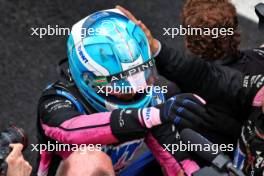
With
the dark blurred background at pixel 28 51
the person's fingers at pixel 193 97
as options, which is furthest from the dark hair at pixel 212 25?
the dark blurred background at pixel 28 51

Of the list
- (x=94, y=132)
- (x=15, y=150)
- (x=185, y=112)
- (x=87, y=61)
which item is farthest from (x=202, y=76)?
(x=15, y=150)

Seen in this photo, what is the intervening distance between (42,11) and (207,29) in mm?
2390

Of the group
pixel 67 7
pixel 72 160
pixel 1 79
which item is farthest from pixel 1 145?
pixel 67 7

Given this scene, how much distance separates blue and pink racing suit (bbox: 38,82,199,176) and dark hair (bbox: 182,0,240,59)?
0.36m

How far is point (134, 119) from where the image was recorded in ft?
8.03

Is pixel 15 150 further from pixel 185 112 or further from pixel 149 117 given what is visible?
pixel 185 112

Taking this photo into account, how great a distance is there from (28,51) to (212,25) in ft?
7.84

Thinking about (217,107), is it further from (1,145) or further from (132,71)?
(1,145)

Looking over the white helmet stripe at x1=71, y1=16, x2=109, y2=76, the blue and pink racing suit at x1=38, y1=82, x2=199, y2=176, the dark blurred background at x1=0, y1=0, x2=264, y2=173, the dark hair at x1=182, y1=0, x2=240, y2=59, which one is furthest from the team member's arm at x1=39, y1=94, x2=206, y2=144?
the dark blurred background at x1=0, y1=0, x2=264, y2=173

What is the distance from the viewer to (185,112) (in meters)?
2.52

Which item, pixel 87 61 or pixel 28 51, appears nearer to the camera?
pixel 87 61

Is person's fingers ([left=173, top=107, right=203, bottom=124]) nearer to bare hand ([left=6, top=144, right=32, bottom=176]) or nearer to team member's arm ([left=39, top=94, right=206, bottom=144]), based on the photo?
team member's arm ([left=39, top=94, right=206, bottom=144])

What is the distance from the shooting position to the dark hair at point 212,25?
3168 millimetres

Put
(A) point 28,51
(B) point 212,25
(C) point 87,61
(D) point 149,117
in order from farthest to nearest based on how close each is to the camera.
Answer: (A) point 28,51
(B) point 212,25
(C) point 87,61
(D) point 149,117
